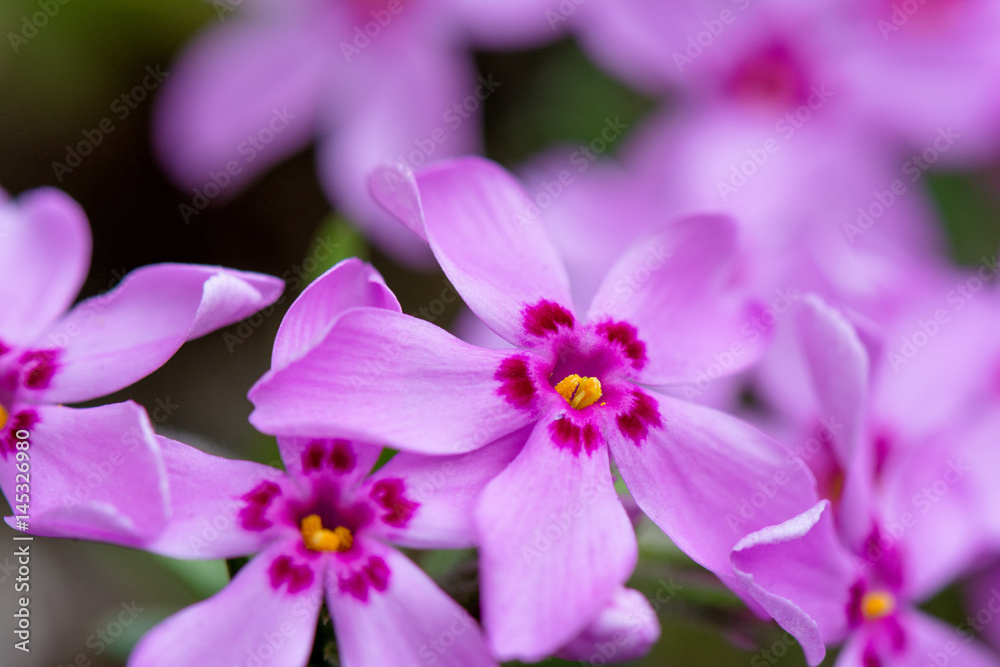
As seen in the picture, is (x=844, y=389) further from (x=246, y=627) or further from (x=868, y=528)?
(x=246, y=627)

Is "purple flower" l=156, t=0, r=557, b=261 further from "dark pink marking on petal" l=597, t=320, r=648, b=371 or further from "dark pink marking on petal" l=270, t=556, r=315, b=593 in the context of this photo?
"dark pink marking on petal" l=270, t=556, r=315, b=593

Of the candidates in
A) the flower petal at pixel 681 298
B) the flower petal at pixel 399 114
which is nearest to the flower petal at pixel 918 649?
the flower petal at pixel 681 298

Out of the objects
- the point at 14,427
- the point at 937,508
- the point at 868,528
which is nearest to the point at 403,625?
the point at 14,427

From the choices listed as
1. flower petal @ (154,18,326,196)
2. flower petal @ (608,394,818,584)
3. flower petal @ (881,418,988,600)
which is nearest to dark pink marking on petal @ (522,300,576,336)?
flower petal @ (608,394,818,584)

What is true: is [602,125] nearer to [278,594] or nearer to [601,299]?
[601,299]

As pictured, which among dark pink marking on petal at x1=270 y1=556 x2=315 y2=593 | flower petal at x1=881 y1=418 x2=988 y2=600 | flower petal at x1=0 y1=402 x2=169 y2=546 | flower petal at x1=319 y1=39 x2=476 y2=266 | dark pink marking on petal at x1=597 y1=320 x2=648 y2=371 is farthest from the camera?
flower petal at x1=319 y1=39 x2=476 y2=266

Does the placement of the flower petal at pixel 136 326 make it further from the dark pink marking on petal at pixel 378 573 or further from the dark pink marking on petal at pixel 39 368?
the dark pink marking on petal at pixel 378 573

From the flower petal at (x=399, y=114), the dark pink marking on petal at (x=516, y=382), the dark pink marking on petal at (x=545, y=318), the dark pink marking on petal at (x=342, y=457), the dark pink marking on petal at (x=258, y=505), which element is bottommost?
the flower petal at (x=399, y=114)
